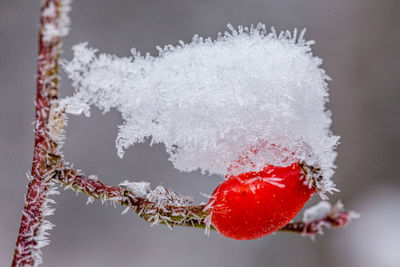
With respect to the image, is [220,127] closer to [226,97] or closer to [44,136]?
[226,97]

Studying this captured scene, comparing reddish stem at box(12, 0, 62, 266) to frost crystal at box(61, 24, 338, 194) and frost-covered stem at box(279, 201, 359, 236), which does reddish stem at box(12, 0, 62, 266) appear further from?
frost-covered stem at box(279, 201, 359, 236)

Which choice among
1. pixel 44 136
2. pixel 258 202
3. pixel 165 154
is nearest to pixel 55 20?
pixel 44 136

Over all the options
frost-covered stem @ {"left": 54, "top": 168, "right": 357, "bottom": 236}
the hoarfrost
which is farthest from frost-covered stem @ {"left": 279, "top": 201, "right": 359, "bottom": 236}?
the hoarfrost

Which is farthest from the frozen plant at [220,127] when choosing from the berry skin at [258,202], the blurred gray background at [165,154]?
the blurred gray background at [165,154]

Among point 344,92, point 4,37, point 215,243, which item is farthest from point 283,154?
point 344,92

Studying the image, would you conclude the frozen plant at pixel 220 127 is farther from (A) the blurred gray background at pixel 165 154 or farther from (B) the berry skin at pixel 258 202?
(A) the blurred gray background at pixel 165 154
